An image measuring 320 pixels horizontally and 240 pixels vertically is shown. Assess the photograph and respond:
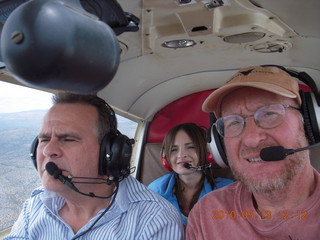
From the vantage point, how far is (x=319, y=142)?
114 cm

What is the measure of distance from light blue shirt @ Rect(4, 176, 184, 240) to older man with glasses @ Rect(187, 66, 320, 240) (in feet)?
0.44

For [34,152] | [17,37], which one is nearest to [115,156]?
[34,152]

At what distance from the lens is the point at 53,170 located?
1304 mm

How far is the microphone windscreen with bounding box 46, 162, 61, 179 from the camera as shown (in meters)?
1.30

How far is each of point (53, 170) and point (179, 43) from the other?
92cm

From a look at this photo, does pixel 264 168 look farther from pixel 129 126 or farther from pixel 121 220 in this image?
pixel 129 126

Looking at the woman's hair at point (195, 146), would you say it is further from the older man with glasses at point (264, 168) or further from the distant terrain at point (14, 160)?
the older man with glasses at point (264, 168)

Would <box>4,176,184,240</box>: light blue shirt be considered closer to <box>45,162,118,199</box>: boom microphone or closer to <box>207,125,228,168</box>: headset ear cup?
<box>45,162,118,199</box>: boom microphone

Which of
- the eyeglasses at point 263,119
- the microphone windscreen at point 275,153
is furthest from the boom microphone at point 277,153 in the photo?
the eyeglasses at point 263,119

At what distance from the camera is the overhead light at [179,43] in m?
1.66

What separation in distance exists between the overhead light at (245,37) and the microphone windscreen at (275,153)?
0.67m

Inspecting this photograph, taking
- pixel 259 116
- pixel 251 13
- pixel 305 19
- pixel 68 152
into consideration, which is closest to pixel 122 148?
pixel 68 152

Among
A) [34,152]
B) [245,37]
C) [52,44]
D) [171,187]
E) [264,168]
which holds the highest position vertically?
[52,44]

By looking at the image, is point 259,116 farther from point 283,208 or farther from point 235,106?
point 283,208
